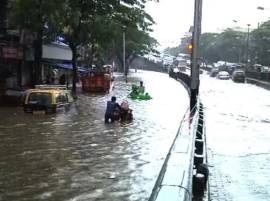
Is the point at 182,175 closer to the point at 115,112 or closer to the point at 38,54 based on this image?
the point at 115,112

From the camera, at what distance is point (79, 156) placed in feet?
55.6

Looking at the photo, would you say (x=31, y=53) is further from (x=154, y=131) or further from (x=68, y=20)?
(x=154, y=131)

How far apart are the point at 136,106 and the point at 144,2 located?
15808mm

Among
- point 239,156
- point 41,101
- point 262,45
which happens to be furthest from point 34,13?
point 262,45

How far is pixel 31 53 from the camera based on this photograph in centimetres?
4469

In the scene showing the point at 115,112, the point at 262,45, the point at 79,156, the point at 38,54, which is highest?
the point at 262,45

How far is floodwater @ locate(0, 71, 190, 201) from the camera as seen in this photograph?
40.4 feet

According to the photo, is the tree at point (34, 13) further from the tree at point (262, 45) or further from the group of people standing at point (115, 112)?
the tree at point (262, 45)

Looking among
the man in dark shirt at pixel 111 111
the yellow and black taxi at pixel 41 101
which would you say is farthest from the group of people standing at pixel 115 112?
the yellow and black taxi at pixel 41 101

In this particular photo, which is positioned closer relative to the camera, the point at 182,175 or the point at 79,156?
the point at 182,175

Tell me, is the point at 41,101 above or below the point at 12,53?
below

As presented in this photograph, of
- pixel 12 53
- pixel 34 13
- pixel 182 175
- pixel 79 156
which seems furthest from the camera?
pixel 12 53

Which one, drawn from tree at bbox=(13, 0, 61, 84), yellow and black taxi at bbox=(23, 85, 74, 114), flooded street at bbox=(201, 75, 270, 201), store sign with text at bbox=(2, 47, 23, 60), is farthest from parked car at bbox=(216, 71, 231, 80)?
yellow and black taxi at bbox=(23, 85, 74, 114)

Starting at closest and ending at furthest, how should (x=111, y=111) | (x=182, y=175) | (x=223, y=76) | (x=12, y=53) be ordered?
1. (x=182, y=175)
2. (x=111, y=111)
3. (x=12, y=53)
4. (x=223, y=76)
